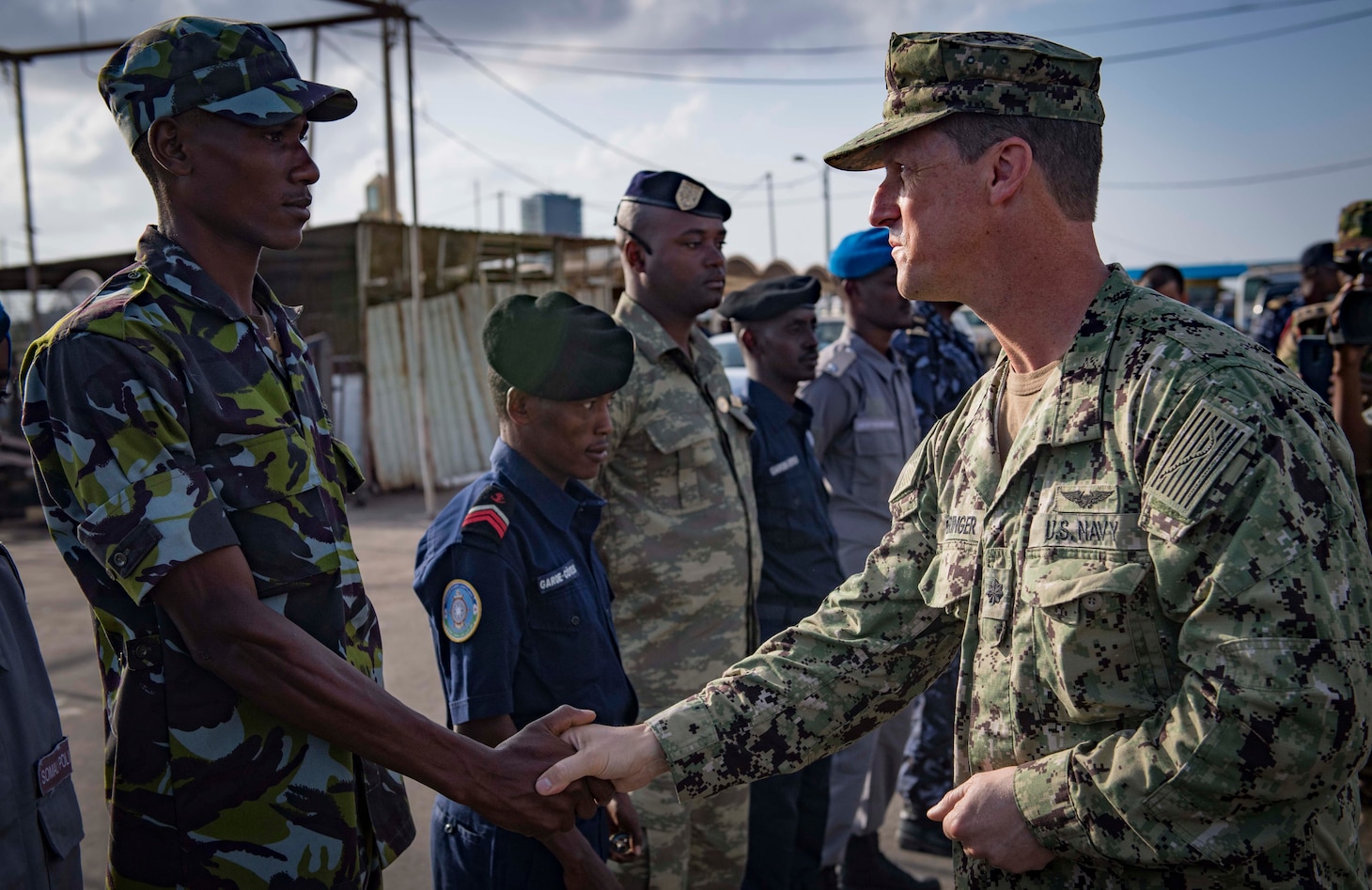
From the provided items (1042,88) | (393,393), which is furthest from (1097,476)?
(393,393)

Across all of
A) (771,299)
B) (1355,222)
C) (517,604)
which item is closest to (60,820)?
(517,604)

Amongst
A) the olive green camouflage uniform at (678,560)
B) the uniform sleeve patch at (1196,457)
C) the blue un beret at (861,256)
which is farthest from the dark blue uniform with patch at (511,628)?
the blue un beret at (861,256)

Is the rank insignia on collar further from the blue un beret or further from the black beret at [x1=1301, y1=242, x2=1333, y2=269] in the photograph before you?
the black beret at [x1=1301, y1=242, x2=1333, y2=269]

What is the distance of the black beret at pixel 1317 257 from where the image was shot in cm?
682

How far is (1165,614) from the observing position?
4.92 feet

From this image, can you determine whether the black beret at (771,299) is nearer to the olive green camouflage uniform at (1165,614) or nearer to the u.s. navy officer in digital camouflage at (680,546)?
the u.s. navy officer in digital camouflage at (680,546)

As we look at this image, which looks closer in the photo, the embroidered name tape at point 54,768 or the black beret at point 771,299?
the embroidered name tape at point 54,768

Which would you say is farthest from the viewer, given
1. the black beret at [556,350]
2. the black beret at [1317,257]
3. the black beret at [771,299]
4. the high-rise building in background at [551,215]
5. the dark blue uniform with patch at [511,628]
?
the high-rise building in background at [551,215]

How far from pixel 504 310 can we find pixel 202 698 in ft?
4.27

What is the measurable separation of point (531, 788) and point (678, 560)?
1.25 m

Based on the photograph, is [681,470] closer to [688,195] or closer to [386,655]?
[688,195]

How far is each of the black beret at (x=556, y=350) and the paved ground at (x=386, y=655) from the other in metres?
1.91

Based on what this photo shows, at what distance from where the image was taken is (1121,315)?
1707mm

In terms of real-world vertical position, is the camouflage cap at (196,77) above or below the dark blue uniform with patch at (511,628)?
above
